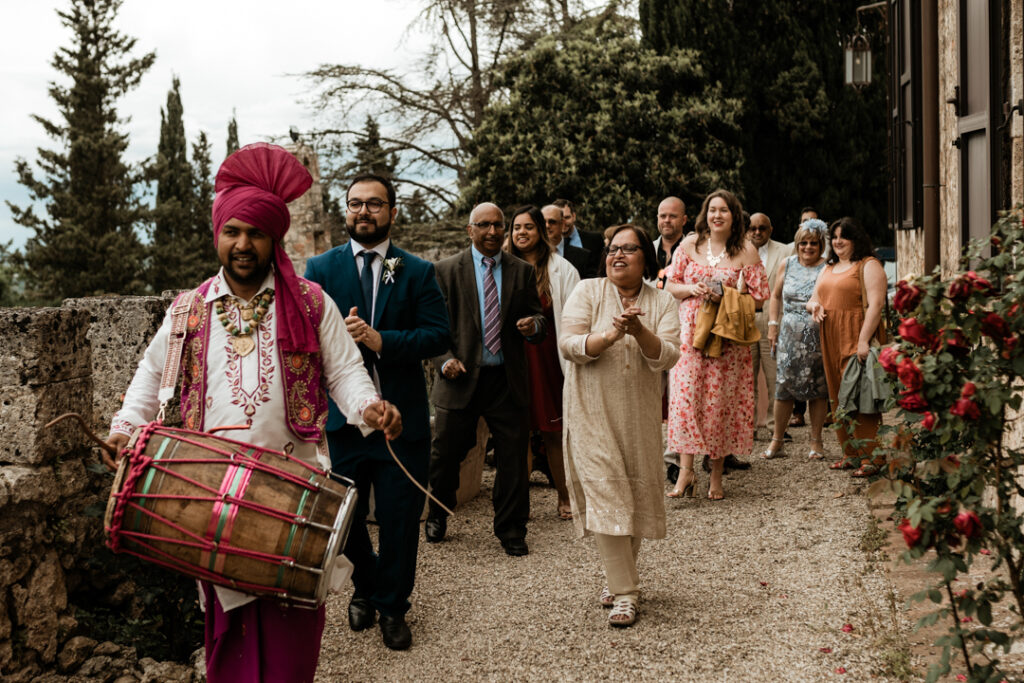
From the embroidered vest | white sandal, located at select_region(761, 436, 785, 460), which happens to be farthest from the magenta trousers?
white sandal, located at select_region(761, 436, 785, 460)

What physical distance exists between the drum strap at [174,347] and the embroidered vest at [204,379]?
18mm

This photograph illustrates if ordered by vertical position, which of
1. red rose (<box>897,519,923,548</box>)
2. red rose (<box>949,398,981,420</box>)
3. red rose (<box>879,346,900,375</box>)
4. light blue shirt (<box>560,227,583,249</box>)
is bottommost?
red rose (<box>897,519,923,548</box>)

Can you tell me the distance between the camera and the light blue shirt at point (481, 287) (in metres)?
6.14

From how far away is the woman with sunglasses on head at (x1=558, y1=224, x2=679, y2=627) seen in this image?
4820mm

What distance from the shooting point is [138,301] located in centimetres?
525

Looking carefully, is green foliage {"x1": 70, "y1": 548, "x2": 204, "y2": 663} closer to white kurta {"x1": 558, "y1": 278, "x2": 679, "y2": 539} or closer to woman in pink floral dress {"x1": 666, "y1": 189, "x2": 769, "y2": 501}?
white kurta {"x1": 558, "y1": 278, "x2": 679, "y2": 539}

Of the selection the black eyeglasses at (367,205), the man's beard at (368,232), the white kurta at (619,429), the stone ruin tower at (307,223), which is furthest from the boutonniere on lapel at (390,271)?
the stone ruin tower at (307,223)

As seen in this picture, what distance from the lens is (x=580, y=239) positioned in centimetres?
891

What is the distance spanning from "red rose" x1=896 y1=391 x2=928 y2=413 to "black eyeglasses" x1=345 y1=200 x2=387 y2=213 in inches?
106

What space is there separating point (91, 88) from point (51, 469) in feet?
115

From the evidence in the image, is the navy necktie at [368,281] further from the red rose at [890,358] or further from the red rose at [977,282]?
the red rose at [977,282]

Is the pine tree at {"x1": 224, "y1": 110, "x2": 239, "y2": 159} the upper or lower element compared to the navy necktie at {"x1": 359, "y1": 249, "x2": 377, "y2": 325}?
upper

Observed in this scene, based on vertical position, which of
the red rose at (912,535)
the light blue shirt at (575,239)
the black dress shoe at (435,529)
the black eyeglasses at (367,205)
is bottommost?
the black dress shoe at (435,529)

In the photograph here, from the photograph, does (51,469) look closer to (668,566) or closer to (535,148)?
(668,566)
